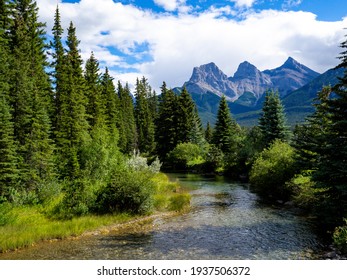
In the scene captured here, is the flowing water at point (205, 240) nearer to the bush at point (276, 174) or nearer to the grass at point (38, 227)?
the grass at point (38, 227)

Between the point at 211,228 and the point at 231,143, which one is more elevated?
the point at 231,143

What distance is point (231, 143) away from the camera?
6178 centimetres

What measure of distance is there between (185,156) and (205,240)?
44225 mm

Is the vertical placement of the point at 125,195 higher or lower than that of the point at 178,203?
higher

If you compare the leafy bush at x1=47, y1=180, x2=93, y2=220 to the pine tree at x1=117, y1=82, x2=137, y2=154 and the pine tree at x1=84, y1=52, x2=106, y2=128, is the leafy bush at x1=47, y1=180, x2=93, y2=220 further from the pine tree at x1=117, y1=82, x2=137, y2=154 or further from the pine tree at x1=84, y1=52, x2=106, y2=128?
the pine tree at x1=117, y1=82, x2=137, y2=154

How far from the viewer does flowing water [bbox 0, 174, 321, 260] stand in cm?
1413

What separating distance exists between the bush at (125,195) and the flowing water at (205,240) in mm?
1442

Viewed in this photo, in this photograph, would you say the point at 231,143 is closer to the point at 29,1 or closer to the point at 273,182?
the point at 273,182

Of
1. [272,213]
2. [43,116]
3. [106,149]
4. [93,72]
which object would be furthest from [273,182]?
[93,72]

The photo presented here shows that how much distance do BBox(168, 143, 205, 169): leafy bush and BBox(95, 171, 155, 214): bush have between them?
38.5 metres

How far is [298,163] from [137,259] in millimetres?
17919

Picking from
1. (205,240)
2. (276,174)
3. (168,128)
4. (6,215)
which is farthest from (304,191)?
(168,128)

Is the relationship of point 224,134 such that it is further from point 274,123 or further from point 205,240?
point 205,240

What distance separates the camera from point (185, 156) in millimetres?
60500
